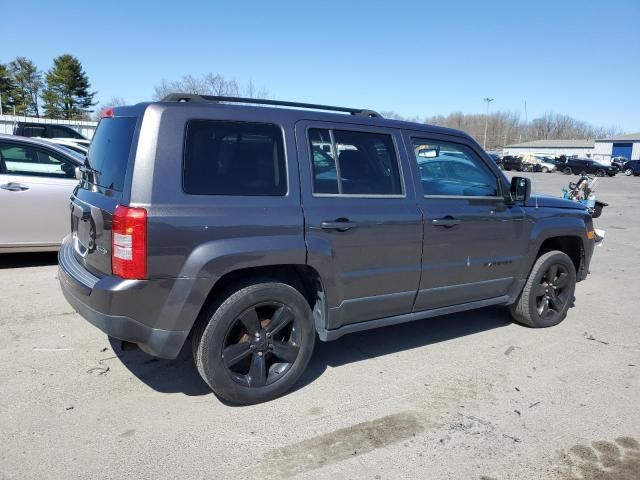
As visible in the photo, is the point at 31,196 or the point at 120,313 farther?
the point at 31,196

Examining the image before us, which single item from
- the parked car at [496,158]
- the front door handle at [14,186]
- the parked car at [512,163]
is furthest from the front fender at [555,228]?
Result: the parked car at [512,163]

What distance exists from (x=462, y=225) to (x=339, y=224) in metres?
1.21

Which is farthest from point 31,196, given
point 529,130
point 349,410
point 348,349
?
point 529,130

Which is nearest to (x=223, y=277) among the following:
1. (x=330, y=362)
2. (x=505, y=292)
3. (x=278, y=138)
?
(x=278, y=138)

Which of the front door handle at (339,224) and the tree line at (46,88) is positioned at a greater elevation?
the tree line at (46,88)

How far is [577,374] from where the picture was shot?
13.1ft

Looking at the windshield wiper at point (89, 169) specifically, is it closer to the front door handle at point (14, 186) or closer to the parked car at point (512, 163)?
the front door handle at point (14, 186)

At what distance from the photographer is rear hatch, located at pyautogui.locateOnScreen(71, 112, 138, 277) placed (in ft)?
9.75

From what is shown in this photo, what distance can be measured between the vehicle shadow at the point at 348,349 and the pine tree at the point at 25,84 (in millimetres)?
63355

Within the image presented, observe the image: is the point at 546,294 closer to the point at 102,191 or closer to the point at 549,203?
the point at 549,203

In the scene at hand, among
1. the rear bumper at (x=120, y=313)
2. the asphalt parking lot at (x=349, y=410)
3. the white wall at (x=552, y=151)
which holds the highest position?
the white wall at (x=552, y=151)

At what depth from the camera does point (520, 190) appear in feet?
14.5

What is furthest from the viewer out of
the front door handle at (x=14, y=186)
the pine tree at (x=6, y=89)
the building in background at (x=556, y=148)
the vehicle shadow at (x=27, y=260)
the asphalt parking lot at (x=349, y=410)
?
the building in background at (x=556, y=148)

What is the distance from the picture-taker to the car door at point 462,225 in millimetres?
3924
